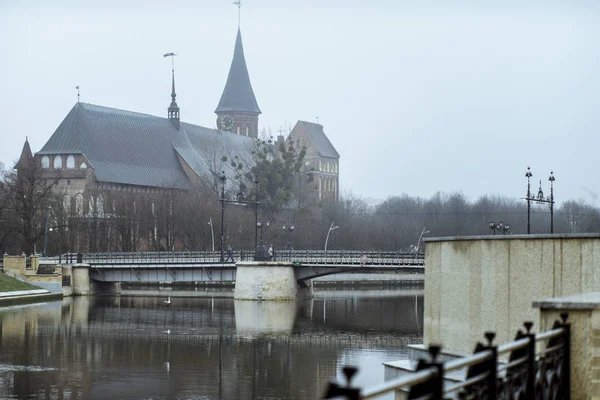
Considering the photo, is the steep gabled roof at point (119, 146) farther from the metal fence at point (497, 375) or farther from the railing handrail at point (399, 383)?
the railing handrail at point (399, 383)

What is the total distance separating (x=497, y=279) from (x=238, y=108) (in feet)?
412

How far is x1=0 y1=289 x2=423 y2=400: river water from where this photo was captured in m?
27.1

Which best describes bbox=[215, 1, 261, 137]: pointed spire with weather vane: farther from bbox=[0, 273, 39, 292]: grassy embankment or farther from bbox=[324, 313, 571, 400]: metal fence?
bbox=[324, 313, 571, 400]: metal fence

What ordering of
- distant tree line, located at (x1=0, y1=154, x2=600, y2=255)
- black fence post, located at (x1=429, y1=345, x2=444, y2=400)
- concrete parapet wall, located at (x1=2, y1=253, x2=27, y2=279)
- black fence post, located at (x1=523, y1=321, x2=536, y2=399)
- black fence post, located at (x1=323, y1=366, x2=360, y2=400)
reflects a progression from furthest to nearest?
distant tree line, located at (x1=0, y1=154, x2=600, y2=255) < concrete parapet wall, located at (x1=2, y1=253, x2=27, y2=279) < black fence post, located at (x1=523, y1=321, x2=536, y2=399) < black fence post, located at (x1=429, y1=345, x2=444, y2=400) < black fence post, located at (x1=323, y1=366, x2=360, y2=400)

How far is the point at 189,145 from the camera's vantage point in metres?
119

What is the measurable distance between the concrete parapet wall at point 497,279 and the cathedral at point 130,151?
241ft

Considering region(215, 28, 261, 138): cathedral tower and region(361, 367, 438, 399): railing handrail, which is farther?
region(215, 28, 261, 138): cathedral tower

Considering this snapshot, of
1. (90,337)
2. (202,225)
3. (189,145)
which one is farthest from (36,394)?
(189,145)

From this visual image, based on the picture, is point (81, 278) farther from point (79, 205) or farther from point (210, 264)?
point (79, 205)

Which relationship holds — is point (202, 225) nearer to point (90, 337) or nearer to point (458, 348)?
point (90, 337)

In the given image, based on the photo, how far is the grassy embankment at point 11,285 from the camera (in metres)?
58.5

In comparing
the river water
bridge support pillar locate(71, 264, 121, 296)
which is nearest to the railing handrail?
the river water

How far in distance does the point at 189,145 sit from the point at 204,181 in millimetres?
18286

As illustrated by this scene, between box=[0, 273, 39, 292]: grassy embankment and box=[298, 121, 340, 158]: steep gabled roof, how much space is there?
90.3 meters
